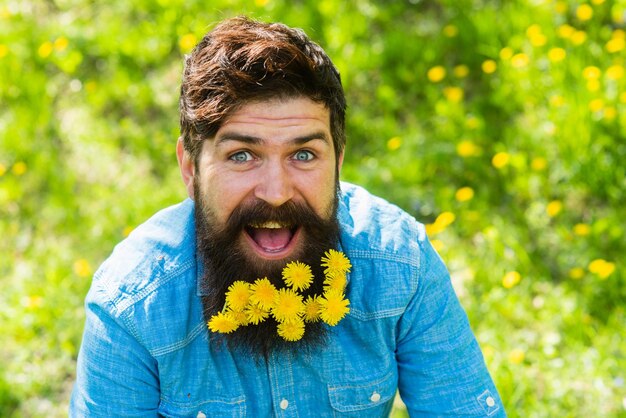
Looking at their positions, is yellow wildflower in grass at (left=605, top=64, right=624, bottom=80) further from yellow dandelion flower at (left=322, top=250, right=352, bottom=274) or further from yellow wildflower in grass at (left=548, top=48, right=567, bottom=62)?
yellow dandelion flower at (left=322, top=250, right=352, bottom=274)

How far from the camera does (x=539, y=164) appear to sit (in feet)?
11.4

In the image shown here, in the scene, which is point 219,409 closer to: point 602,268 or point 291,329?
point 291,329

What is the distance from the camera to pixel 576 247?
10.8 feet

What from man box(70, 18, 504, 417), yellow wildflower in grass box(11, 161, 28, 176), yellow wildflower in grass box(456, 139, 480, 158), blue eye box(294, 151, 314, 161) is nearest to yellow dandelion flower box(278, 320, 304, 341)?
man box(70, 18, 504, 417)

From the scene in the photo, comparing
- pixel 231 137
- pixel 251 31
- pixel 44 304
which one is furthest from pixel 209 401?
pixel 44 304

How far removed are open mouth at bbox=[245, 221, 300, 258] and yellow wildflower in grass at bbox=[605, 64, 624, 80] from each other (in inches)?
83.9

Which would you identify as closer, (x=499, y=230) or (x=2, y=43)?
(x=499, y=230)

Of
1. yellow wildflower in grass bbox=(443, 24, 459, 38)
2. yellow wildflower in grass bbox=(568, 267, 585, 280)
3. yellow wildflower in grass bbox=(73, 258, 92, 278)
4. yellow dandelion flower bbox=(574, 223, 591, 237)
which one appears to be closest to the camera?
yellow wildflower in grass bbox=(568, 267, 585, 280)

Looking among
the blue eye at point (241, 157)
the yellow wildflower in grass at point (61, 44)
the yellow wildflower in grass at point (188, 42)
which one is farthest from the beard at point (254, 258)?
the yellow wildflower in grass at point (61, 44)

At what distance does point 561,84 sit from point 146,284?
235cm

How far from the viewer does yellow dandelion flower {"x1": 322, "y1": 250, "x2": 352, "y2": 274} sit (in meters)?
2.15

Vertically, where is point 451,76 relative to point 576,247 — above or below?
above

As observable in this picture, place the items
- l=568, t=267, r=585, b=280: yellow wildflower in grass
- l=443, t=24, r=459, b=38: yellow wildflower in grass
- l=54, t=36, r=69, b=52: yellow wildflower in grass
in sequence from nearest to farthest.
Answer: l=568, t=267, r=585, b=280: yellow wildflower in grass, l=443, t=24, r=459, b=38: yellow wildflower in grass, l=54, t=36, r=69, b=52: yellow wildflower in grass

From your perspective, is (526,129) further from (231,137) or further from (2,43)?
(2,43)
